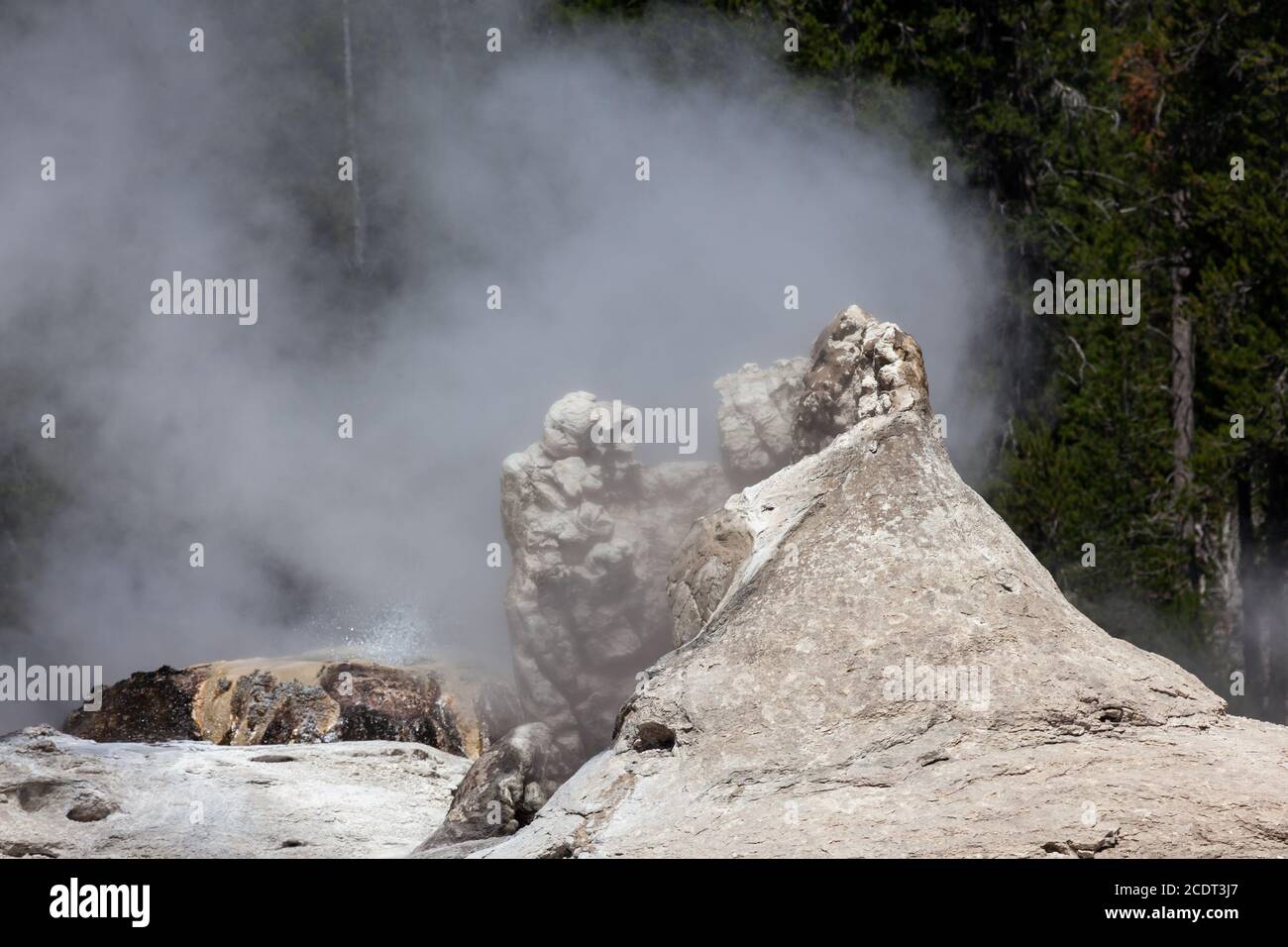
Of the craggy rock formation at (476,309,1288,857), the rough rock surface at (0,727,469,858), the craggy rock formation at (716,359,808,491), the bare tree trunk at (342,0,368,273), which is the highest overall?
the bare tree trunk at (342,0,368,273)

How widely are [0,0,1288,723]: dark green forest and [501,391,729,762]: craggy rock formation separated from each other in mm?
→ 5774

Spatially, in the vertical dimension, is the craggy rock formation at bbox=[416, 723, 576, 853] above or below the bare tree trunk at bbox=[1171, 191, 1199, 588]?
below

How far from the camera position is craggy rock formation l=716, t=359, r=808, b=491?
9469 millimetres

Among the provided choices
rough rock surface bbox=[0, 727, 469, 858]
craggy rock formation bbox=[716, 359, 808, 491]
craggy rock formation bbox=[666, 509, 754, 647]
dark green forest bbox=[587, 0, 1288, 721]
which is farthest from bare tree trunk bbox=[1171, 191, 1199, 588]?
rough rock surface bbox=[0, 727, 469, 858]

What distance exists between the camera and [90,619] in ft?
53.2

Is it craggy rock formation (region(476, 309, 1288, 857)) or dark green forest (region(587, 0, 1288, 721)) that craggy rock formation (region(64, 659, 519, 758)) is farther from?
dark green forest (region(587, 0, 1288, 721))

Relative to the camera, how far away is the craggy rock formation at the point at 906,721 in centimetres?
554

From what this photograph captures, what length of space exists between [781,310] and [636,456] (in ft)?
9.25

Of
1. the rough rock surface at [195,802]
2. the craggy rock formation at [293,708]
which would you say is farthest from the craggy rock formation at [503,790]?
the craggy rock formation at [293,708]

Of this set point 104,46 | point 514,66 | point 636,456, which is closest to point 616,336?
point 636,456

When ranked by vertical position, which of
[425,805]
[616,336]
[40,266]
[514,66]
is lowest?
[425,805]

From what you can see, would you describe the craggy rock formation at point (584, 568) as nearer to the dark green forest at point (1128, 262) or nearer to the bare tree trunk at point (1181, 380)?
the dark green forest at point (1128, 262)

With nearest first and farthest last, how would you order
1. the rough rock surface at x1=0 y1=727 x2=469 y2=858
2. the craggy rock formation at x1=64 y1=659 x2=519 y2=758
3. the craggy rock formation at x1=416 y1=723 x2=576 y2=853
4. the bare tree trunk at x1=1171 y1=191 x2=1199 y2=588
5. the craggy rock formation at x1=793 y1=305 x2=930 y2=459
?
the rough rock surface at x1=0 y1=727 x2=469 y2=858 < the craggy rock formation at x1=416 y1=723 x2=576 y2=853 < the craggy rock formation at x1=793 y1=305 x2=930 y2=459 < the craggy rock formation at x1=64 y1=659 x2=519 y2=758 < the bare tree trunk at x1=1171 y1=191 x2=1199 y2=588

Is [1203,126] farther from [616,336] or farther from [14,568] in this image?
[14,568]
